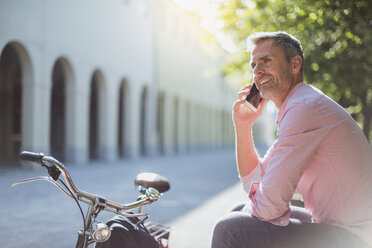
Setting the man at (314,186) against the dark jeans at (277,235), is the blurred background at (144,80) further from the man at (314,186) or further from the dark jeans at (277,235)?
the dark jeans at (277,235)

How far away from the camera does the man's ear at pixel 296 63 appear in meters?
2.01

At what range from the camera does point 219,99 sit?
4209cm

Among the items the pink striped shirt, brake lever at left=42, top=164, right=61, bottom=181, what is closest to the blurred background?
the pink striped shirt

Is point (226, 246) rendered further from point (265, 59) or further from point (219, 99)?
point (219, 99)

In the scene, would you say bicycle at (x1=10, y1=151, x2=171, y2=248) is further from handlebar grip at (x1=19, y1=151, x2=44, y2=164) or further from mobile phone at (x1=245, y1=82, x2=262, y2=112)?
mobile phone at (x1=245, y1=82, x2=262, y2=112)

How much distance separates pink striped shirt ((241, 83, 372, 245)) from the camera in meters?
1.71

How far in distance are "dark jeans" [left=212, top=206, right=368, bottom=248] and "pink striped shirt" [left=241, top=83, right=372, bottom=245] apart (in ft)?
0.13

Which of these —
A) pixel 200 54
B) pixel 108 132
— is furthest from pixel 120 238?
pixel 200 54

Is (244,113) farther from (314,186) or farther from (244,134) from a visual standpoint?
(314,186)

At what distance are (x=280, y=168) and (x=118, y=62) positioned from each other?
18415 mm

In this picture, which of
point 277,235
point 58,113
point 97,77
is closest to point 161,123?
point 58,113

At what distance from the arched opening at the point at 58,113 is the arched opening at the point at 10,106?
2.46 m

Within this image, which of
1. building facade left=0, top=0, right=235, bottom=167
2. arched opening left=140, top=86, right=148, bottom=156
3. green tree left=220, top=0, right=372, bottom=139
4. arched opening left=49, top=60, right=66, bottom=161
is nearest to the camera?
green tree left=220, top=0, right=372, bottom=139

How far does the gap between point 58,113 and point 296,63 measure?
937 inches
